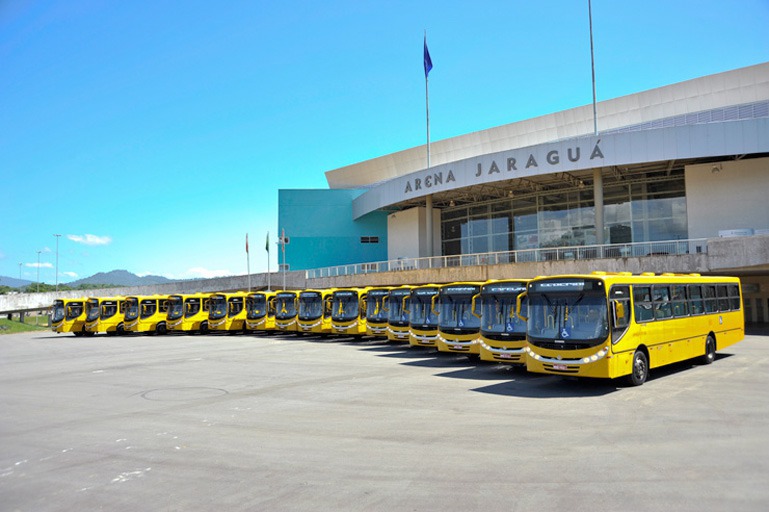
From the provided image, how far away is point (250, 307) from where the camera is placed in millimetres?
35844

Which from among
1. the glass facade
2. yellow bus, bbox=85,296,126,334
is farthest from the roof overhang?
yellow bus, bbox=85,296,126,334

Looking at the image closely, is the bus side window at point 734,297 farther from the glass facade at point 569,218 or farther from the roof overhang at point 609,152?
the glass facade at point 569,218

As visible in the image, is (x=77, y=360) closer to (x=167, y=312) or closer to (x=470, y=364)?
(x=470, y=364)

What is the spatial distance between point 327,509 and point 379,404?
18.7ft

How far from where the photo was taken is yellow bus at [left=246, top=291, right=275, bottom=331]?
35031mm

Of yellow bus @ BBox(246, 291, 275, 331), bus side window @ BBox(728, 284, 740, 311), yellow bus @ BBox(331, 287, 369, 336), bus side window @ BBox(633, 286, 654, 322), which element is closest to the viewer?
bus side window @ BBox(633, 286, 654, 322)

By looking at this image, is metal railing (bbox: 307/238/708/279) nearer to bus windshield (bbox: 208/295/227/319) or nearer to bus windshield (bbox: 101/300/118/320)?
bus windshield (bbox: 208/295/227/319)

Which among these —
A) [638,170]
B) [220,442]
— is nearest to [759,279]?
[638,170]

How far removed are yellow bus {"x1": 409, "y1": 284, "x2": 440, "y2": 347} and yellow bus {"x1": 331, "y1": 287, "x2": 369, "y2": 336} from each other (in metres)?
6.00

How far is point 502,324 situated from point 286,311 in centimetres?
1930

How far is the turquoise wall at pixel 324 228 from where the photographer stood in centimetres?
5841

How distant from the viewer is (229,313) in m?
36.7

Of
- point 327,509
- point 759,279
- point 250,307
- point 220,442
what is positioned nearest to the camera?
point 327,509

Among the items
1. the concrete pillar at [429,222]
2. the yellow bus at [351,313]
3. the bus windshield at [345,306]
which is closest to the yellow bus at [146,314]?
the bus windshield at [345,306]
